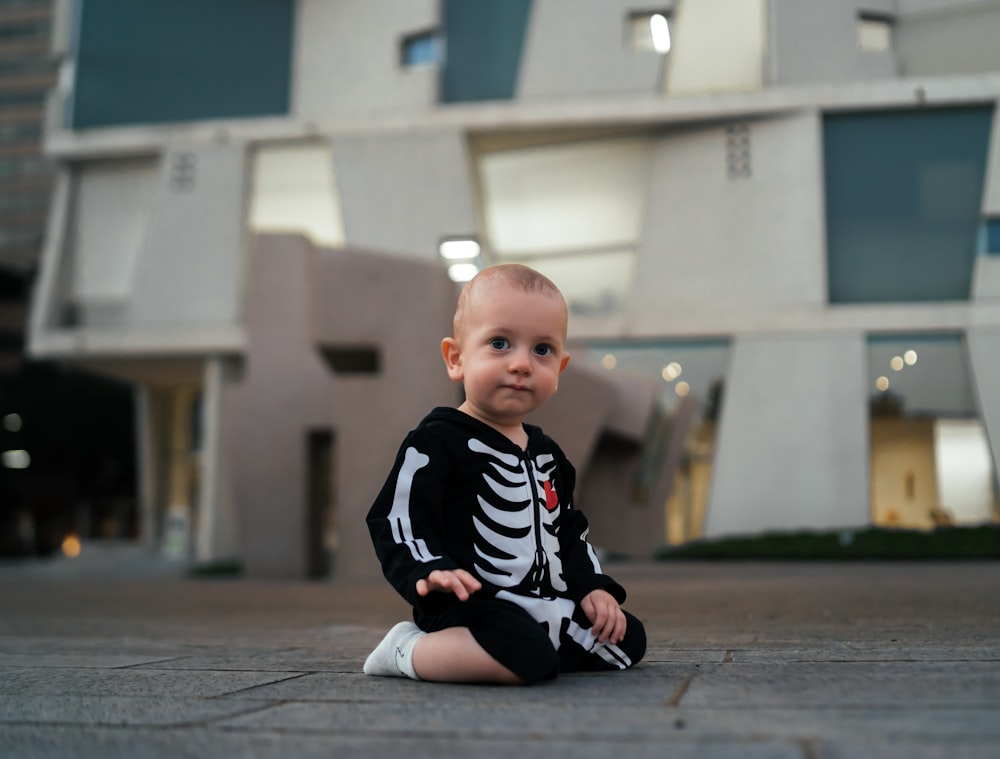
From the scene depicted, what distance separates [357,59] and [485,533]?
23667 millimetres

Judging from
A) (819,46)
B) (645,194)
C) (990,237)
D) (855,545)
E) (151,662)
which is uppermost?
(819,46)

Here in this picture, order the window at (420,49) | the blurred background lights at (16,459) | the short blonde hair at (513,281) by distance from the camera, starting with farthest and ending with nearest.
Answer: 1. the blurred background lights at (16,459)
2. the window at (420,49)
3. the short blonde hair at (513,281)

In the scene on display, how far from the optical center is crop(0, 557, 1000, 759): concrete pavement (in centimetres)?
152

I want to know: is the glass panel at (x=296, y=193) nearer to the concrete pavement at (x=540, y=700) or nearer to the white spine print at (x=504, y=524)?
the concrete pavement at (x=540, y=700)

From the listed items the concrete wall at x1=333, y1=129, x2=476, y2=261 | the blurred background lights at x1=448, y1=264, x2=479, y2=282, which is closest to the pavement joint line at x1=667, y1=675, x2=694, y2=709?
the blurred background lights at x1=448, y1=264, x2=479, y2=282

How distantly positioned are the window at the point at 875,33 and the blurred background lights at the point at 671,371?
8454 millimetres

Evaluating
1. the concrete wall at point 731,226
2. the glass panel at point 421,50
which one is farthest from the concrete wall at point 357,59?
the concrete wall at point 731,226

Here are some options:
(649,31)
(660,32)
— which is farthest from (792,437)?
(649,31)

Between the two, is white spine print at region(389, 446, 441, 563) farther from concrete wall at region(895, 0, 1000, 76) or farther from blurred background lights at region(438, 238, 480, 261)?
concrete wall at region(895, 0, 1000, 76)

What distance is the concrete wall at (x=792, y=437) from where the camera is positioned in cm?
2111

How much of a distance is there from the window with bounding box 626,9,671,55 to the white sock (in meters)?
21.5

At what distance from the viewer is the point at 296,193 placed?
85.3ft

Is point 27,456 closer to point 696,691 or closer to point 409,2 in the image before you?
point 409,2

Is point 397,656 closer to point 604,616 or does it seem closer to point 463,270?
point 604,616
